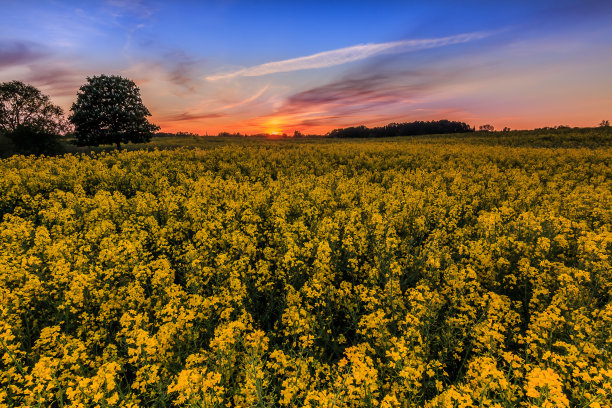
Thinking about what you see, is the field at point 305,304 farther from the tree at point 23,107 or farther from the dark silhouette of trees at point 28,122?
the tree at point 23,107

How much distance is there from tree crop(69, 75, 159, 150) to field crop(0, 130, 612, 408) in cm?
2835

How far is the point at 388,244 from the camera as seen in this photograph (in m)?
6.33

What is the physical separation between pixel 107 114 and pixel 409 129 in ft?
287

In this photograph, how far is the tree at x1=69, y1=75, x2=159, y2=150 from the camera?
116 ft

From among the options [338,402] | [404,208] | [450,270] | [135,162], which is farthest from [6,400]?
[135,162]

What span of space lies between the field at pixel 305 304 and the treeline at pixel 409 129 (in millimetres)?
89627

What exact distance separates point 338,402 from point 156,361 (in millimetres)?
2891

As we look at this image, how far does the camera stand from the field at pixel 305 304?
11.4 ft

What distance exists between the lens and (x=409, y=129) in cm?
9612

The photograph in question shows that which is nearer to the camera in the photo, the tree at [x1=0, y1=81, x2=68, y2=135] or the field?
the field

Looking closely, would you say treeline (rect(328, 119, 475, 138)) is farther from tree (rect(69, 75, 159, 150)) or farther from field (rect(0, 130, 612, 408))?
field (rect(0, 130, 612, 408))

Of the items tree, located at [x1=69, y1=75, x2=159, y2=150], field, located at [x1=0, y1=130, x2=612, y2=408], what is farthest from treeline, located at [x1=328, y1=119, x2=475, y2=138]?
field, located at [x1=0, y1=130, x2=612, y2=408]

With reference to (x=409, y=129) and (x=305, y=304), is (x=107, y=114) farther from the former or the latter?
(x=409, y=129)

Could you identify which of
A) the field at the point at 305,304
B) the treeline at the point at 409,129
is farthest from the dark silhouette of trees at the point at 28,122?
the treeline at the point at 409,129
